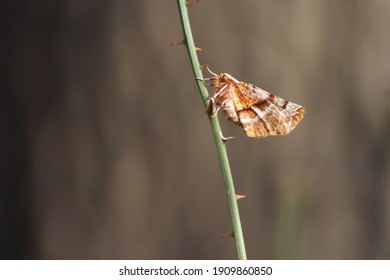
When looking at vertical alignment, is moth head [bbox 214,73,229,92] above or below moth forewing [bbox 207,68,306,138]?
above

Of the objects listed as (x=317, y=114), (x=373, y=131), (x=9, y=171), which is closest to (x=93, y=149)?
(x=9, y=171)

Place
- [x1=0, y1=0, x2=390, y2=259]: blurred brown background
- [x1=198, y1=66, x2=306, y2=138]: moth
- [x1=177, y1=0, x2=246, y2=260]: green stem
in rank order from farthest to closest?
[x1=0, y1=0, x2=390, y2=259]: blurred brown background → [x1=198, y1=66, x2=306, y2=138]: moth → [x1=177, y1=0, x2=246, y2=260]: green stem

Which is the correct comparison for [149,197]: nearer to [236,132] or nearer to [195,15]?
[236,132]

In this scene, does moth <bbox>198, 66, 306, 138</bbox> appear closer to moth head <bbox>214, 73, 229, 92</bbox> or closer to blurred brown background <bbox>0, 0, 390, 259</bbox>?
moth head <bbox>214, 73, 229, 92</bbox>

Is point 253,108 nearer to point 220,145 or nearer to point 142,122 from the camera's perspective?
point 220,145

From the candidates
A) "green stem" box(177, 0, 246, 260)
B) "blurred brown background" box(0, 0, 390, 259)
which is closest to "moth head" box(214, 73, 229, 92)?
"green stem" box(177, 0, 246, 260)

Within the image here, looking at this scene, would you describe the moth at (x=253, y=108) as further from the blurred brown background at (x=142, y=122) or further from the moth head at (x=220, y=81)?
the blurred brown background at (x=142, y=122)
